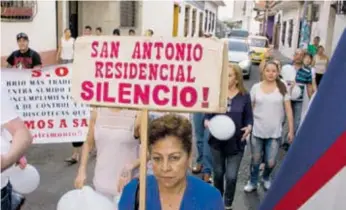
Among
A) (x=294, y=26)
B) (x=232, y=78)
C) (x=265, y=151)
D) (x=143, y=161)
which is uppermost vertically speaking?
(x=294, y=26)

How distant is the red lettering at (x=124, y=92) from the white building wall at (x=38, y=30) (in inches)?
413

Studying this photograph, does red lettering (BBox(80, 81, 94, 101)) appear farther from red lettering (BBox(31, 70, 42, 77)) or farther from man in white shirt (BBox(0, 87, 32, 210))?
red lettering (BBox(31, 70, 42, 77))

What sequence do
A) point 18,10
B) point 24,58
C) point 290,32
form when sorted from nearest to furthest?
point 24,58
point 18,10
point 290,32

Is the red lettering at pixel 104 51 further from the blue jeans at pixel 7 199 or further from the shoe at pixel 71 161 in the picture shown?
the shoe at pixel 71 161

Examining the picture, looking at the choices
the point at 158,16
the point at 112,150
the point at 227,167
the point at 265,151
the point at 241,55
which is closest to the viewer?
the point at 112,150

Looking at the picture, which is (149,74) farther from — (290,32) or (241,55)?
(290,32)

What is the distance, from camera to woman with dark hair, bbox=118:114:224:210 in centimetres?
223

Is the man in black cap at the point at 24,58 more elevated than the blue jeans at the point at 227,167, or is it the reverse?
the man in black cap at the point at 24,58

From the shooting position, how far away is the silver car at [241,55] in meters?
19.1

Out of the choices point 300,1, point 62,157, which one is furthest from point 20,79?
point 300,1

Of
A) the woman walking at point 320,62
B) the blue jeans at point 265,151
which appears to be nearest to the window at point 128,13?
the woman walking at point 320,62

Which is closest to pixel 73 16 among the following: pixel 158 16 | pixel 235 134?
pixel 158 16

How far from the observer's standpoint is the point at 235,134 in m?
4.68

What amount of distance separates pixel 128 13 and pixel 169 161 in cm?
1976
